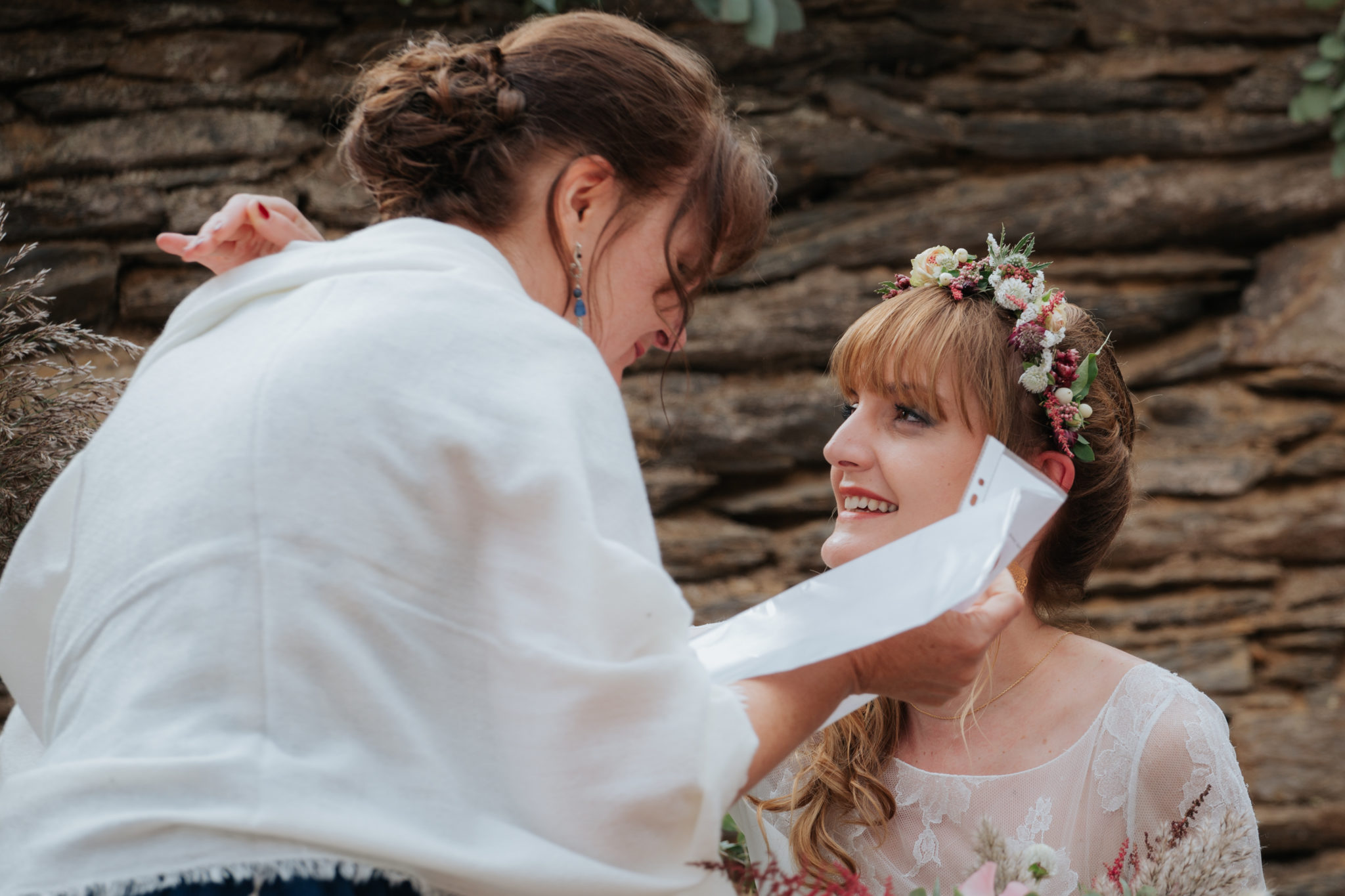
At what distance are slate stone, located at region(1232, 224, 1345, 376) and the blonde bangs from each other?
2.66 metres

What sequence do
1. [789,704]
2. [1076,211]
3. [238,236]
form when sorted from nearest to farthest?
1. [789,704]
2. [238,236]
3. [1076,211]

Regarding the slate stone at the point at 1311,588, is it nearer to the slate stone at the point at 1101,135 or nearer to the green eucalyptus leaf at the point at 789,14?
the slate stone at the point at 1101,135

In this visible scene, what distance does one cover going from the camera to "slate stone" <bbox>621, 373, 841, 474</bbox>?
13.9ft

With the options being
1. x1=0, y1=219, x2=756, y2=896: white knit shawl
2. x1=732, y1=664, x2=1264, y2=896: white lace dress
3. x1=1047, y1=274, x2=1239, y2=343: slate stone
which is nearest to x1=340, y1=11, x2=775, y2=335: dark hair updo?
x1=0, y1=219, x2=756, y2=896: white knit shawl

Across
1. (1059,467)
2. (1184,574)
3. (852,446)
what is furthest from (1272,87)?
(852,446)

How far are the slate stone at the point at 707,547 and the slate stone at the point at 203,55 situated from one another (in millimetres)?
2249

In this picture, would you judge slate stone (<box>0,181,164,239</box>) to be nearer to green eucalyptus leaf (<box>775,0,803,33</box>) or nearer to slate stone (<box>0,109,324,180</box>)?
slate stone (<box>0,109,324,180</box>)

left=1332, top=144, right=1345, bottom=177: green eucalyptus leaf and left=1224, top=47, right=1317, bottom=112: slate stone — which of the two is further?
left=1224, top=47, right=1317, bottom=112: slate stone

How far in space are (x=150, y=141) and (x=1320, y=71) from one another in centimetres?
442

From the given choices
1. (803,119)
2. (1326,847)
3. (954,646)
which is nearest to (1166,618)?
(1326,847)

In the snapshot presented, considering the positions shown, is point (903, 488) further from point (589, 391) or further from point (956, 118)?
point (956, 118)

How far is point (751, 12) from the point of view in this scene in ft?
12.8

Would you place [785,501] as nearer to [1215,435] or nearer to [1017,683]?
[1215,435]

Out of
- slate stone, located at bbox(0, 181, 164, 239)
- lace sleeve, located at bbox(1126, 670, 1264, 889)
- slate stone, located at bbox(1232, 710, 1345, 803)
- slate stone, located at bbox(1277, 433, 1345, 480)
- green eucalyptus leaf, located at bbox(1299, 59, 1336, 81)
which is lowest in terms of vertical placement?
slate stone, located at bbox(1232, 710, 1345, 803)
